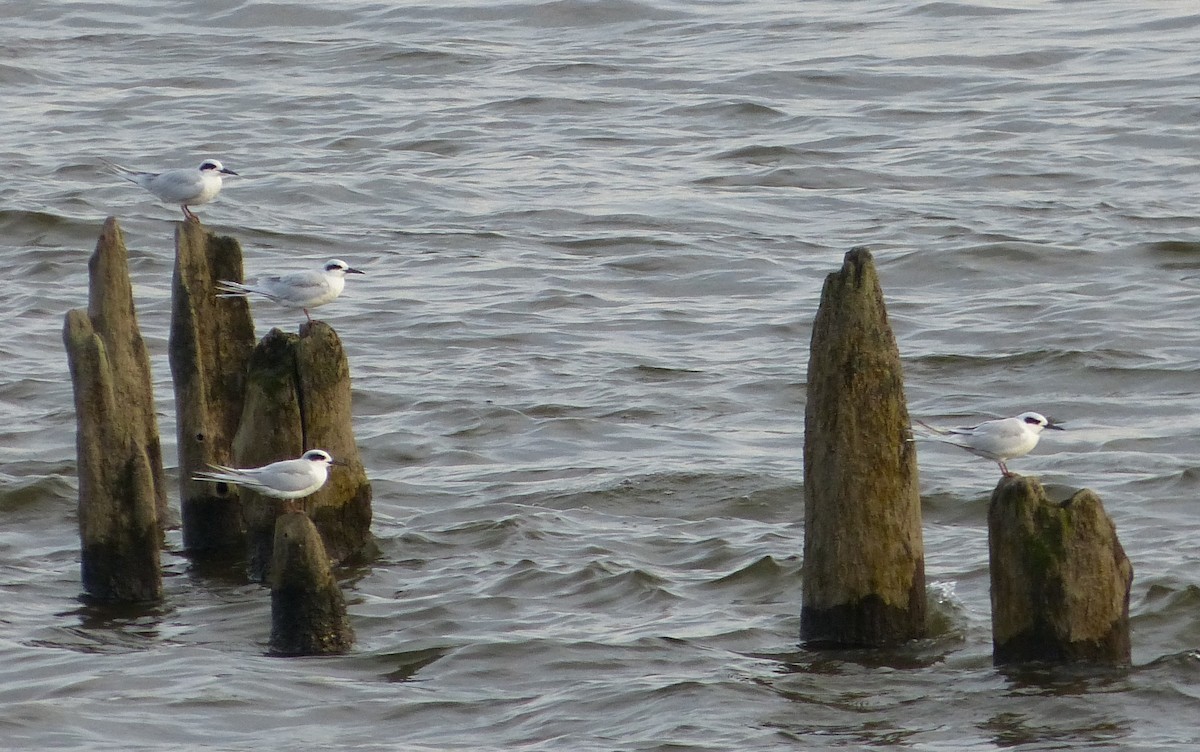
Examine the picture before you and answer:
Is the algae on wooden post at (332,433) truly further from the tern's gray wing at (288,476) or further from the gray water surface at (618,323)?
the tern's gray wing at (288,476)

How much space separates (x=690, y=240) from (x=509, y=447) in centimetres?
777

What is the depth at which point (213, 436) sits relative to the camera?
13.1m

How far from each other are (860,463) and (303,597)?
123 inches

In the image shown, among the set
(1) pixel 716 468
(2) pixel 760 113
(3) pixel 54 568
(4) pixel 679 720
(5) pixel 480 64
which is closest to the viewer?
(4) pixel 679 720

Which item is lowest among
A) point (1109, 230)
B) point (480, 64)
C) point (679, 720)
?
point (679, 720)

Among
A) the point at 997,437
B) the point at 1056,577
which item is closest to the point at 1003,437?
the point at 997,437

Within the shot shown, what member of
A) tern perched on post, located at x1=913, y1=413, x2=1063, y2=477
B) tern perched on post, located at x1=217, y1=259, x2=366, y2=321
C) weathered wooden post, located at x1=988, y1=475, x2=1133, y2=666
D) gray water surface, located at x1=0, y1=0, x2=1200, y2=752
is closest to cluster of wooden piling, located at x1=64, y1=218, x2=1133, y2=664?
weathered wooden post, located at x1=988, y1=475, x2=1133, y2=666

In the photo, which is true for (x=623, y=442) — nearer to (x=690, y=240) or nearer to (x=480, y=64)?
(x=690, y=240)

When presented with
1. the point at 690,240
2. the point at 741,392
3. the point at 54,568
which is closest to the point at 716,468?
the point at 741,392

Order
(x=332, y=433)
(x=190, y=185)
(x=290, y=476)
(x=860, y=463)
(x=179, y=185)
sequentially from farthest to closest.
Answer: (x=179, y=185) → (x=190, y=185) → (x=332, y=433) → (x=290, y=476) → (x=860, y=463)

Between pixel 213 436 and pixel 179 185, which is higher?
pixel 179 185

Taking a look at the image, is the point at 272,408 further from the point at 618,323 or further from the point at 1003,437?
the point at 618,323

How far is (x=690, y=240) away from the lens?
24531 mm

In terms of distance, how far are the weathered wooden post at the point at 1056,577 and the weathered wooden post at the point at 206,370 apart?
5.24m
